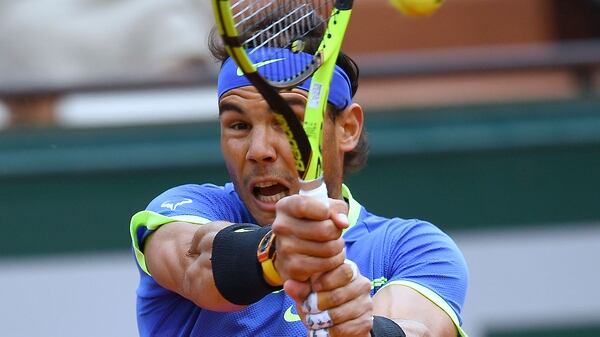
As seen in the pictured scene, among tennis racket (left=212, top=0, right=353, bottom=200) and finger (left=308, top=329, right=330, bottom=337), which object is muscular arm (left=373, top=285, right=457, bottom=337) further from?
tennis racket (left=212, top=0, right=353, bottom=200)

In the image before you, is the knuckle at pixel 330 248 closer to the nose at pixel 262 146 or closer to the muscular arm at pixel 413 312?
the muscular arm at pixel 413 312

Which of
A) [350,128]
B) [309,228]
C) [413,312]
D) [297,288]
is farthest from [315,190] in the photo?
[350,128]

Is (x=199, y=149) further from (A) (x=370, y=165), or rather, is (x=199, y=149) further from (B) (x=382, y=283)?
(B) (x=382, y=283)

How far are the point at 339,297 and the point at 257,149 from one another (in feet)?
2.69

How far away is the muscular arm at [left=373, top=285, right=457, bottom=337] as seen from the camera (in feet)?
10.6

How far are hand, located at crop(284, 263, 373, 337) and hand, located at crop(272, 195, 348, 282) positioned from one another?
22 millimetres

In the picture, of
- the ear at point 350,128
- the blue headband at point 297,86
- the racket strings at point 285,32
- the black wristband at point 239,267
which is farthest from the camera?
the ear at point 350,128

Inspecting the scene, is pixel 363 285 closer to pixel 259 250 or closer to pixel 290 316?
pixel 259 250

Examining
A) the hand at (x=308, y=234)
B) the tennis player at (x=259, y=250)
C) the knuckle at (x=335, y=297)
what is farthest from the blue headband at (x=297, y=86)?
the knuckle at (x=335, y=297)

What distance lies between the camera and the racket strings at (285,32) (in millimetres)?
2945

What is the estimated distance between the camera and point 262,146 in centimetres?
338

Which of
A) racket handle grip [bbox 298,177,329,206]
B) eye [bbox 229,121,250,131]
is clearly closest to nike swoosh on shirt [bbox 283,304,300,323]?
eye [bbox 229,121,250,131]

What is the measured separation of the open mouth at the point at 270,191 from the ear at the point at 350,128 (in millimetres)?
305

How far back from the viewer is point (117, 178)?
6.16 metres
